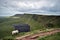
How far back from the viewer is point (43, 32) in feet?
7.38

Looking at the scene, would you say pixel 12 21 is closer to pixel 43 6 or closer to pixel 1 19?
pixel 1 19

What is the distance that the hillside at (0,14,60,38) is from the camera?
7.39 feet

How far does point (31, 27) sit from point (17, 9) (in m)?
0.42

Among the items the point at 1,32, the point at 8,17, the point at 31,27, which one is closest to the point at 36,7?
the point at 31,27

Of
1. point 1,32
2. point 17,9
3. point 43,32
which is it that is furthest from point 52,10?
point 1,32

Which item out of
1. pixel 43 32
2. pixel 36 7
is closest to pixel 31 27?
pixel 43 32

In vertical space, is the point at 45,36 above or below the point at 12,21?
below

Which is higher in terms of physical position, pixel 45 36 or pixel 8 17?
pixel 8 17

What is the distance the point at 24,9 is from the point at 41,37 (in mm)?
601

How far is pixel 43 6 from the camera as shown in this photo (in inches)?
92.0

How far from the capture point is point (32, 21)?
232 cm

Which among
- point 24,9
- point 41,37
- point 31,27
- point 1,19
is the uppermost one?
point 24,9

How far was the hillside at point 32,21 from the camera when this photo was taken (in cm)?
225

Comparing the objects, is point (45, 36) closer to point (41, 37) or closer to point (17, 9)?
point (41, 37)
